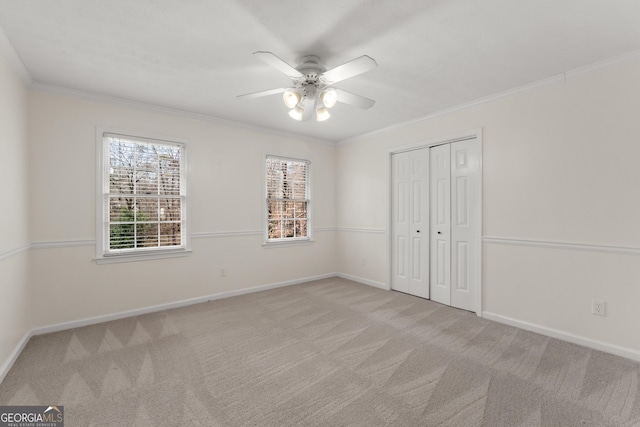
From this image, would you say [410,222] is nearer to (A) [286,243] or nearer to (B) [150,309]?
(A) [286,243]

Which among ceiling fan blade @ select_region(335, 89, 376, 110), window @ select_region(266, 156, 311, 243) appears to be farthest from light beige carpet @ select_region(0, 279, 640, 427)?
ceiling fan blade @ select_region(335, 89, 376, 110)

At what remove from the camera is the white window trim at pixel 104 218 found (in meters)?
3.24

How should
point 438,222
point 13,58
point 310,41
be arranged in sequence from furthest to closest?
point 438,222 < point 13,58 < point 310,41

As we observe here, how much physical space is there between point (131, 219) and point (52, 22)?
211 cm

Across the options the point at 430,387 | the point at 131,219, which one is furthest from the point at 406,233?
the point at 131,219

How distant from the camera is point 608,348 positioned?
99.6 inches

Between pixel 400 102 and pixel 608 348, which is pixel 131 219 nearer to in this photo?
pixel 400 102

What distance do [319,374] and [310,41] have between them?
2635mm

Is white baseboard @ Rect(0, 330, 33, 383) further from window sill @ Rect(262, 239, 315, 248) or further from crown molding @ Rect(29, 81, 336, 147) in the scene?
window sill @ Rect(262, 239, 315, 248)

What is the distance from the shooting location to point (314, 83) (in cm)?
252

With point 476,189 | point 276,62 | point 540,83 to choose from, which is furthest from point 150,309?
point 540,83

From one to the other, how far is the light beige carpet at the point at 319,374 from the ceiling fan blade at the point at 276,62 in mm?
2385

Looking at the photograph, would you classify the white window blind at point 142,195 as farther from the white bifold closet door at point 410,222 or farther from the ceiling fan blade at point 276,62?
the white bifold closet door at point 410,222

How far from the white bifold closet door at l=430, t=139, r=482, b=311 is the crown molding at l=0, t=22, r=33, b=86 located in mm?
4424
